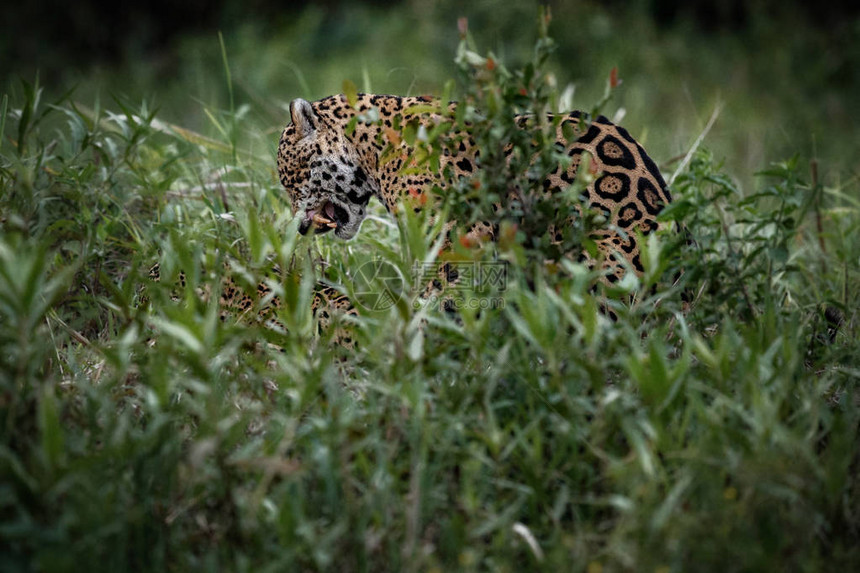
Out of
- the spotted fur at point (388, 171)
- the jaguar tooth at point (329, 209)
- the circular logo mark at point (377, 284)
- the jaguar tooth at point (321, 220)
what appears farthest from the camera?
the jaguar tooth at point (329, 209)

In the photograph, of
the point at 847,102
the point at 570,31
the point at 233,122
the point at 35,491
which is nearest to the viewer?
the point at 35,491

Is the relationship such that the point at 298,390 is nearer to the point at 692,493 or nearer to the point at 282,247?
the point at 282,247

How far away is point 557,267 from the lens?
2.88 m

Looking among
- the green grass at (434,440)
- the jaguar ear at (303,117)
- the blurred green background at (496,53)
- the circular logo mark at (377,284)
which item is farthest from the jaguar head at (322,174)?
the blurred green background at (496,53)

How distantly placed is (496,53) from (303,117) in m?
3.11

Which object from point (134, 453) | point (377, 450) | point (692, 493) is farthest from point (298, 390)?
point (692, 493)

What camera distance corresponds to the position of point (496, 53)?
7172 millimetres

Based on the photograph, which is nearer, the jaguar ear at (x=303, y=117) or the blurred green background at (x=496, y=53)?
the jaguar ear at (x=303, y=117)

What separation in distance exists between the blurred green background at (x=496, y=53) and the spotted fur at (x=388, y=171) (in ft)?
6.88

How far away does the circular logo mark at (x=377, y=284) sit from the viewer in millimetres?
3512

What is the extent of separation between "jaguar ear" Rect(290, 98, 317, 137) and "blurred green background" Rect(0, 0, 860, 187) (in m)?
2.07

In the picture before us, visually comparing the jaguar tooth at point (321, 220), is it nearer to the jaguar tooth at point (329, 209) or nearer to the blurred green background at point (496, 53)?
the jaguar tooth at point (329, 209)

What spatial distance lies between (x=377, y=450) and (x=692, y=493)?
0.83 meters

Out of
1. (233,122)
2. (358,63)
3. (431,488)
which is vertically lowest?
(431,488)
